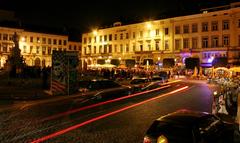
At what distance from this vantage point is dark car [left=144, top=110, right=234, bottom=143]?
22.2 ft

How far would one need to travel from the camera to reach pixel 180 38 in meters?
58.7

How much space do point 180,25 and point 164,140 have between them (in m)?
54.3

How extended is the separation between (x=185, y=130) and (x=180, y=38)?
53.6 m

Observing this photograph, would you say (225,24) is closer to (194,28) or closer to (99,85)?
(194,28)

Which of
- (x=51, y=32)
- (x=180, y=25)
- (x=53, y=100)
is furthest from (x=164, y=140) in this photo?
(x=51, y=32)

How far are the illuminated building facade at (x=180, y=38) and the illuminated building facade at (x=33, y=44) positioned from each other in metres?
19.5

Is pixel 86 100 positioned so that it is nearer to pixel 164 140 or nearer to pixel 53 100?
pixel 53 100

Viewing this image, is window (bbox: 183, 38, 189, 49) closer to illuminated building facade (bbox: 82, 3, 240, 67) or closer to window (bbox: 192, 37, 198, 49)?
illuminated building facade (bbox: 82, 3, 240, 67)

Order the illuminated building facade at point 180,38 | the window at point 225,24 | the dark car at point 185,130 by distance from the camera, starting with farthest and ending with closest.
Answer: the window at point 225,24 → the illuminated building facade at point 180,38 → the dark car at point 185,130

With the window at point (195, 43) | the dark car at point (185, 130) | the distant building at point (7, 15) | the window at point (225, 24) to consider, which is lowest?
the dark car at point (185, 130)

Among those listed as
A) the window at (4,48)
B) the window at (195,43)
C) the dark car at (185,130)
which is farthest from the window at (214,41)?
the window at (4,48)

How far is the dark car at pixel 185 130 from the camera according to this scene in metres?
6.78

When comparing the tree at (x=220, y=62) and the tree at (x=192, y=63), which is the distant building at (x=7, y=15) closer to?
the tree at (x=192, y=63)

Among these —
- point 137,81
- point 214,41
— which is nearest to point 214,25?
point 214,41
